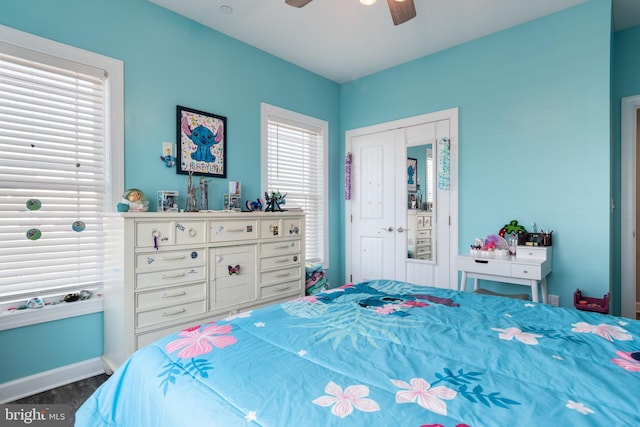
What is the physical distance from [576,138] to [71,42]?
3884mm

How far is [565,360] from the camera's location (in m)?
1.06

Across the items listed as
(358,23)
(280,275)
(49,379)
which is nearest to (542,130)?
(358,23)

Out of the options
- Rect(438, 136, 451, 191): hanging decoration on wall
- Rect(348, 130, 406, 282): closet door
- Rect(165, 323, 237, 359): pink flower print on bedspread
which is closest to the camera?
Rect(165, 323, 237, 359): pink flower print on bedspread

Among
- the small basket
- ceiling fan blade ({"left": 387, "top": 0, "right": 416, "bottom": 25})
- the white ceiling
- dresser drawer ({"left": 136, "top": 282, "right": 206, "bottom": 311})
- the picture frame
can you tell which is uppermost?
the white ceiling

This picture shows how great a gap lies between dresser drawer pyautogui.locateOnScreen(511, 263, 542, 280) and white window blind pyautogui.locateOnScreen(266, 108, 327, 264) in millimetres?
2136

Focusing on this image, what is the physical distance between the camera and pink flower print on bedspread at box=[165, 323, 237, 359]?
3.75 ft

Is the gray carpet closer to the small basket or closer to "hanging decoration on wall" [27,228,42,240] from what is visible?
"hanging decoration on wall" [27,228,42,240]

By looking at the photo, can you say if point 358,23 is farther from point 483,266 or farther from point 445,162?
point 483,266

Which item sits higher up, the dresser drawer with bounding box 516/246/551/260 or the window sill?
the dresser drawer with bounding box 516/246/551/260

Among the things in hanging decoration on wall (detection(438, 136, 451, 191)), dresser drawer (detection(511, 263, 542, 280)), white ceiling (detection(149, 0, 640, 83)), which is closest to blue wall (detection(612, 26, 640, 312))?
white ceiling (detection(149, 0, 640, 83))

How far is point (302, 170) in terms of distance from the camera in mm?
4027

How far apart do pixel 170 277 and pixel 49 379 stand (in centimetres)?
103

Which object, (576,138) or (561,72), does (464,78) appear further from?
(576,138)

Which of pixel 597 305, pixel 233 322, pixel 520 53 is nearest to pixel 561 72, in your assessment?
pixel 520 53
